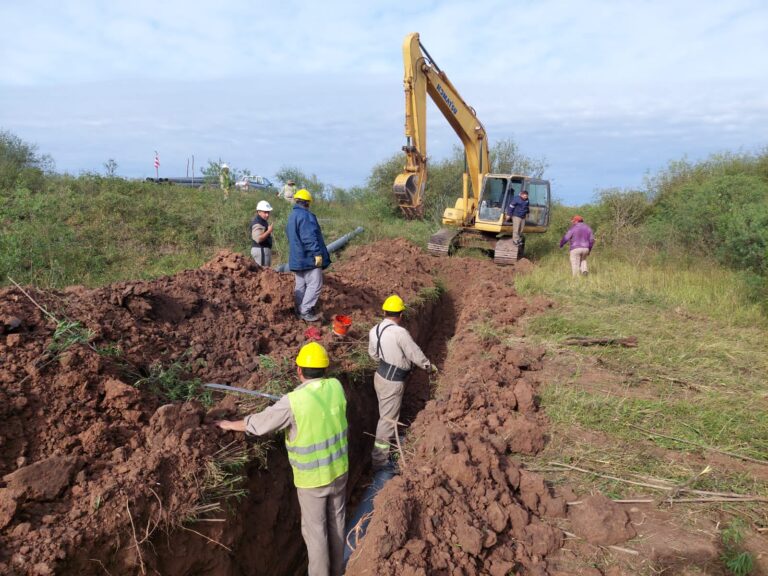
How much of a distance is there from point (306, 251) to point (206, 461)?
11.4ft

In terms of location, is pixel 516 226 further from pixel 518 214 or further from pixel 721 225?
pixel 721 225

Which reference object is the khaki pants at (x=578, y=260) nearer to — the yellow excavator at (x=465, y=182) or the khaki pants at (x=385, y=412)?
the yellow excavator at (x=465, y=182)

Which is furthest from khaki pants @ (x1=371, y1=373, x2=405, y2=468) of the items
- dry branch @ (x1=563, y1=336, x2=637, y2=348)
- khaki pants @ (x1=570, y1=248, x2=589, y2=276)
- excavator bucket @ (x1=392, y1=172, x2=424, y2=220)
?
khaki pants @ (x1=570, y1=248, x2=589, y2=276)

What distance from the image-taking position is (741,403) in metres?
5.12

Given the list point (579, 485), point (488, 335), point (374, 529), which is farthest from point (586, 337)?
point (374, 529)

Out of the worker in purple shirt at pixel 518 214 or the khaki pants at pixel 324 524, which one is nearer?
the khaki pants at pixel 324 524

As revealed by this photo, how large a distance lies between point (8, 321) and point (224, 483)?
7.70 ft

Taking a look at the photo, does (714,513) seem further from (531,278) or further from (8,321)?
(531,278)

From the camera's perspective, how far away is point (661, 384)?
5.59m

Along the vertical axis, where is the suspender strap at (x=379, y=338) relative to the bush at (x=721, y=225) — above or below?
below

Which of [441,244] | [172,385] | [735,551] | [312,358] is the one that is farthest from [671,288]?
[172,385]

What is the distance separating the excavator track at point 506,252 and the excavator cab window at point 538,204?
1.12 m

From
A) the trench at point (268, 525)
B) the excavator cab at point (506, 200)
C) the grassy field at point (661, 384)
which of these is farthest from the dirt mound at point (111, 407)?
the excavator cab at point (506, 200)

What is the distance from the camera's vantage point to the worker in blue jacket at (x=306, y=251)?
21.7ft
